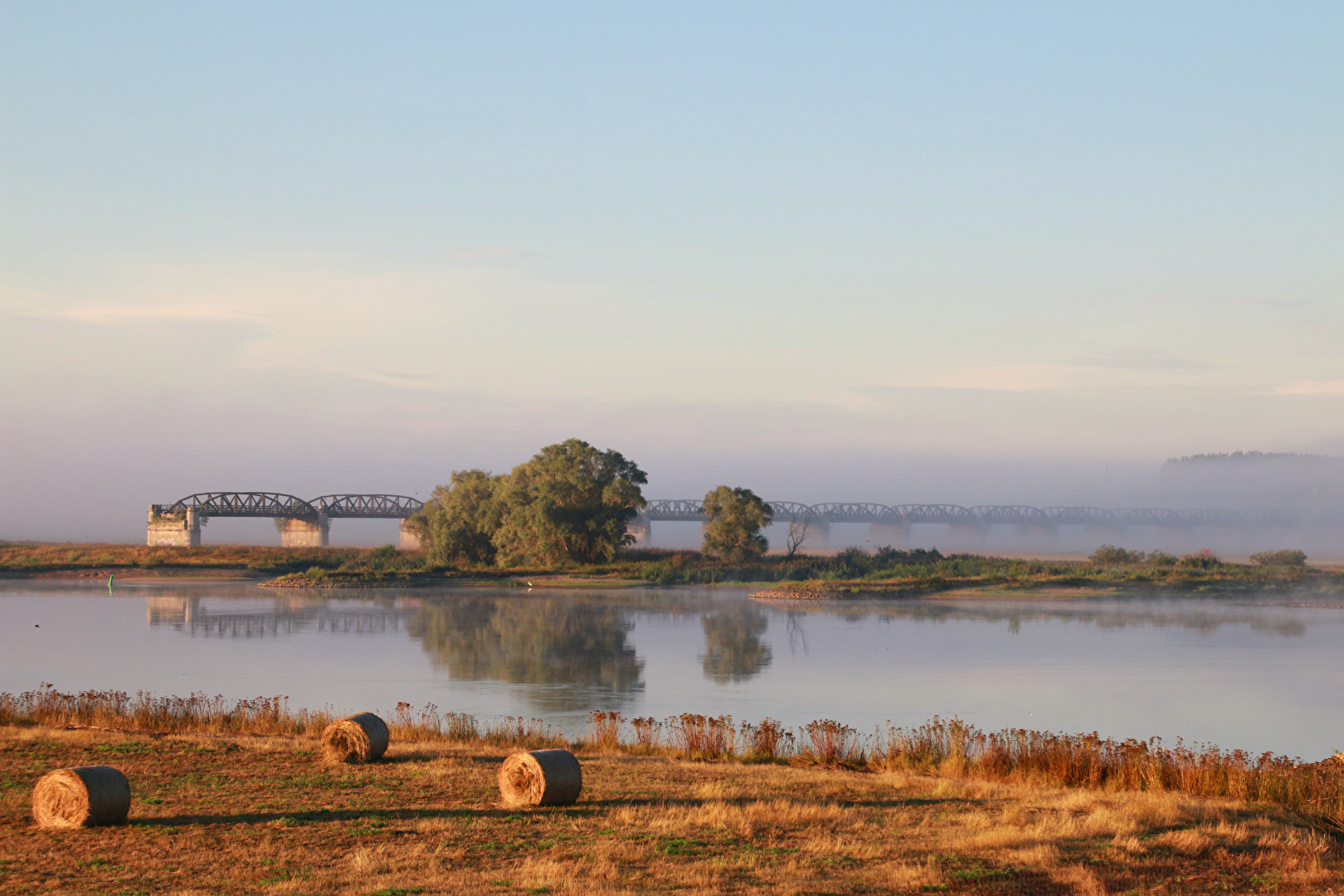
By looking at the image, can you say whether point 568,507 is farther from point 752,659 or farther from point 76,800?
point 76,800

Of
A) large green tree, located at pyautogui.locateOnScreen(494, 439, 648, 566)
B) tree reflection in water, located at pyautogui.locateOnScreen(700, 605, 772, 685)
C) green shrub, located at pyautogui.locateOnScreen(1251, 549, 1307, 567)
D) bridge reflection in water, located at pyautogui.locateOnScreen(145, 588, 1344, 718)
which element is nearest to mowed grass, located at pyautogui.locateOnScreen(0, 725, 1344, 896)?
bridge reflection in water, located at pyautogui.locateOnScreen(145, 588, 1344, 718)

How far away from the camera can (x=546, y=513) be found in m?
75.8

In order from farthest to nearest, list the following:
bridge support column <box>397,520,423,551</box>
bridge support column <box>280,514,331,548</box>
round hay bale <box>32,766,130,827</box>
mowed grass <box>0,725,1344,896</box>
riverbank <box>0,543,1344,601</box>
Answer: bridge support column <box>280,514,331,548</box>, bridge support column <box>397,520,423,551</box>, riverbank <box>0,543,1344,601</box>, round hay bale <box>32,766,130,827</box>, mowed grass <box>0,725,1344,896</box>

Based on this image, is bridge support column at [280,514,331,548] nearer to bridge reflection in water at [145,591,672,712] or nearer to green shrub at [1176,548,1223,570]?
bridge reflection in water at [145,591,672,712]

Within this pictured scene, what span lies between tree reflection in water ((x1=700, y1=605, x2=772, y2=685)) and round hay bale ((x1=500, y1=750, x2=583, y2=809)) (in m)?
14.1

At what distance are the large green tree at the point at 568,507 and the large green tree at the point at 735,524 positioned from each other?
5630 millimetres

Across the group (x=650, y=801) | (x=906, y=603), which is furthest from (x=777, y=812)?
(x=906, y=603)

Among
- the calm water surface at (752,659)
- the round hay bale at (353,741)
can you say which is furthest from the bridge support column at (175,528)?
the round hay bale at (353,741)

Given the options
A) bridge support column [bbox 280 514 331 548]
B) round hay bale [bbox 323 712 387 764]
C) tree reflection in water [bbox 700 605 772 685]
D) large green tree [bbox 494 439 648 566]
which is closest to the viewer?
round hay bale [bbox 323 712 387 764]

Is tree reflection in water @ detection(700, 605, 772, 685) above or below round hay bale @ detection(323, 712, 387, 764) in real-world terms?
below

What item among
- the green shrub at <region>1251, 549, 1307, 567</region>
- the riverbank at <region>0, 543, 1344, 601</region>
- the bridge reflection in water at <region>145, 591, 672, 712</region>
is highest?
the green shrub at <region>1251, 549, 1307, 567</region>

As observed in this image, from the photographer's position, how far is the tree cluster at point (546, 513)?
77062 mm

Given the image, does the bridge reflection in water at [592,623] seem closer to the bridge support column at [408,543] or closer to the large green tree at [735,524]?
the large green tree at [735,524]

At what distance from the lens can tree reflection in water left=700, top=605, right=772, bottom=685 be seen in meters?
28.8
